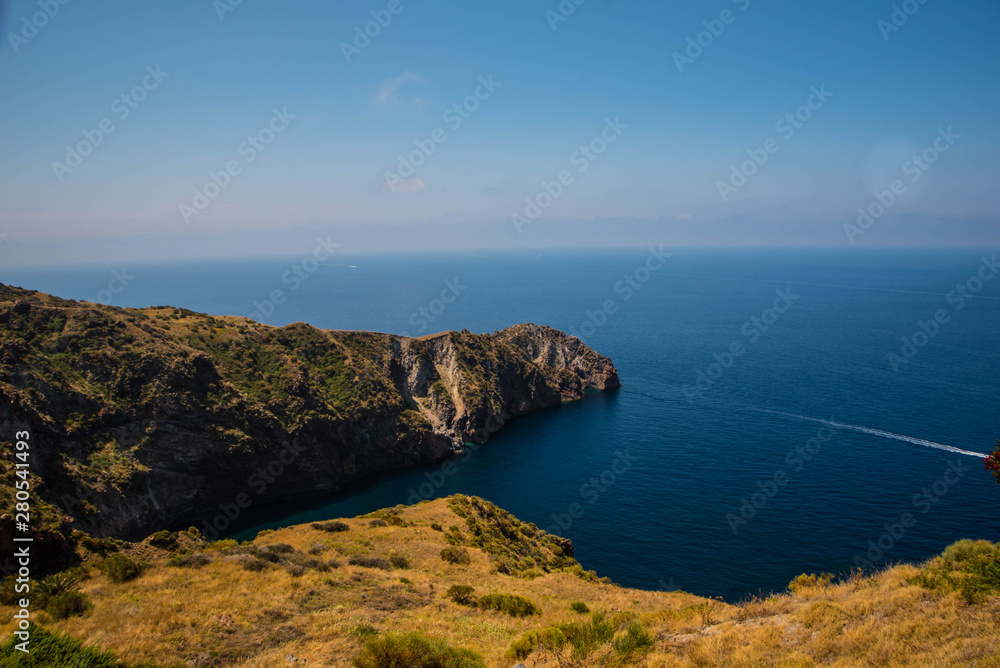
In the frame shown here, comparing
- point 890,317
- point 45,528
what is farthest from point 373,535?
point 890,317

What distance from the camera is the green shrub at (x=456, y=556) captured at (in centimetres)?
3356

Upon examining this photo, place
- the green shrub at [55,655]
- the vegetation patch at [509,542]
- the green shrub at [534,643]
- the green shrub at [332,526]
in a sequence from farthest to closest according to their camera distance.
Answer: the vegetation patch at [509,542] < the green shrub at [332,526] < the green shrub at [534,643] < the green shrub at [55,655]

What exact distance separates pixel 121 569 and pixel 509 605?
691 inches

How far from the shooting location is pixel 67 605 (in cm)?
1703

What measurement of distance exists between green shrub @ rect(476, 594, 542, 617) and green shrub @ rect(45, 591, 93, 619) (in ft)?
52.4

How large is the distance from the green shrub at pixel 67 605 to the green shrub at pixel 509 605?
1597 cm

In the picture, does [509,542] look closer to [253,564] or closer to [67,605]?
[253,564]

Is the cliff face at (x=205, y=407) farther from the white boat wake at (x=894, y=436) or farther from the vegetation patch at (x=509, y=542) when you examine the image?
the white boat wake at (x=894, y=436)

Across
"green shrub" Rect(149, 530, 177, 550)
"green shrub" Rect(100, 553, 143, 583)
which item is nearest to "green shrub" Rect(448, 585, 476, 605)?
"green shrub" Rect(100, 553, 143, 583)

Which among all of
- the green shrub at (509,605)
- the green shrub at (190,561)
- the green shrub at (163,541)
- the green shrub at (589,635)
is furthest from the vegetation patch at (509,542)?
the green shrub at (163,541)

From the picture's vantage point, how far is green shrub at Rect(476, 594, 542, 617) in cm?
2381

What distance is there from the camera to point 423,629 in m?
20.0

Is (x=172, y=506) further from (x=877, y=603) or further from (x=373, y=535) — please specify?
(x=877, y=603)

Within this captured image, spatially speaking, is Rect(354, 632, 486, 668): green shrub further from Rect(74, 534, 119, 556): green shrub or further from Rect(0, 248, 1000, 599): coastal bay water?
Rect(0, 248, 1000, 599): coastal bay water
